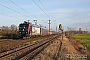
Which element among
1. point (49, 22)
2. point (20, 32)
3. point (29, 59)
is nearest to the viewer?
point (29, 59)

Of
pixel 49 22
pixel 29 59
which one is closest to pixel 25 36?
pixel 29 59

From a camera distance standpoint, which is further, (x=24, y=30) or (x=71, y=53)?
(x=24, y=30)

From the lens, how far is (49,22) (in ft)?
291

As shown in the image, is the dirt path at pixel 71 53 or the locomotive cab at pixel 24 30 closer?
the dirt path at pixel 71 53

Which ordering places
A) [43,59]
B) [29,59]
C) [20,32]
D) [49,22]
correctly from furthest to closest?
[49,22] → [20,32] → [29,59] → [43,59]

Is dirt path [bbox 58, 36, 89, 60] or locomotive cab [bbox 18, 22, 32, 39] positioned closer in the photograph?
dirt path [bbox 58, 36, 89, 60]

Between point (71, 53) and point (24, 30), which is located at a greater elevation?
point (24, 30)

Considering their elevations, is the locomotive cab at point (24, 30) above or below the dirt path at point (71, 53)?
above

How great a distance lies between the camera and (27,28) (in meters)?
38.5

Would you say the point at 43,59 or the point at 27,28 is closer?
the point at 43,59

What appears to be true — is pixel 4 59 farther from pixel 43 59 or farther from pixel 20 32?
pixel 20 32

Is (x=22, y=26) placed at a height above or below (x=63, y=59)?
above

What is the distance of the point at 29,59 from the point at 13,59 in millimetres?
1214

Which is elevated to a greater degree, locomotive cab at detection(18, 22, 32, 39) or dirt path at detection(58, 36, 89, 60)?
locomotive cab at detection(18, 22, 32, 39)
